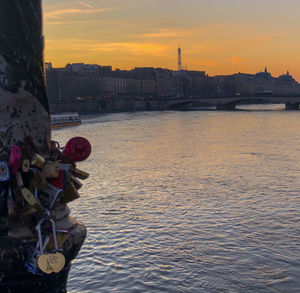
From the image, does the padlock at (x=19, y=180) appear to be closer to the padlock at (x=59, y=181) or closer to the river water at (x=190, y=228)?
the padlock at (x=59, y=181)

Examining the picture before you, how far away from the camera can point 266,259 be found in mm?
4789

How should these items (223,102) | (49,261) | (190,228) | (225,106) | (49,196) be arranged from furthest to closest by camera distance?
(225,106), (223,102), (190,228), (49,196), (49,261)

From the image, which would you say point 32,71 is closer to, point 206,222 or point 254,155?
point 206,222

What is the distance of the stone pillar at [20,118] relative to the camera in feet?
4.77

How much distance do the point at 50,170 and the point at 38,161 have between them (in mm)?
60

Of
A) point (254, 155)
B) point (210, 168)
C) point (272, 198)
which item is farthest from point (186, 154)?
point (272, 198)

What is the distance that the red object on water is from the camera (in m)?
1.76

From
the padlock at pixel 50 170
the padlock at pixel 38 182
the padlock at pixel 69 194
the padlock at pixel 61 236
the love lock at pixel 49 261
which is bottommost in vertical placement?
the love lock at pixel 49 261

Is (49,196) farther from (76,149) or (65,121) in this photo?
(65,121)

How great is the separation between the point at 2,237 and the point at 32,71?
1.84 ft

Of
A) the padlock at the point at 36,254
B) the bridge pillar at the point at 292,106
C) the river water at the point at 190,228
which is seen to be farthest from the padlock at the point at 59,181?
the bridge pillar at the point at 292,106

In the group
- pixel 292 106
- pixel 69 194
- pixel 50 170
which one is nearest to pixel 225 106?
pixel 292 106

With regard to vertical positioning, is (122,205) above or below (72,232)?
below

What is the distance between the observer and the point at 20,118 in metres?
1.50
